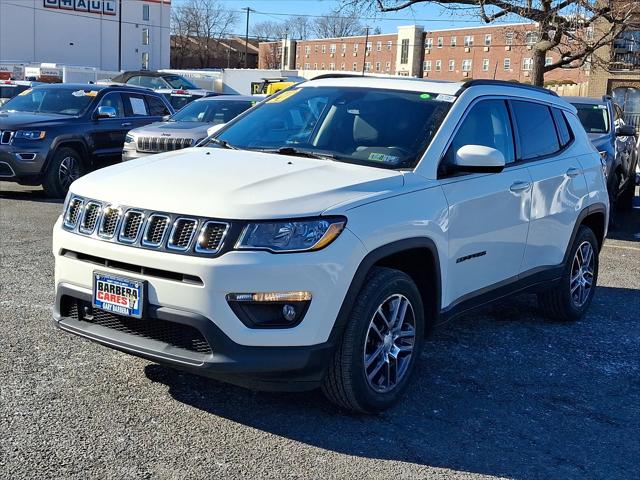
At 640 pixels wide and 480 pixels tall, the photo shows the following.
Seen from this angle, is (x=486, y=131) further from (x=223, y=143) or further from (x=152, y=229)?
(x=152, y=229)

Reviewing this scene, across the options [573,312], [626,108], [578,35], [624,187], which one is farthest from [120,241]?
[626,108]

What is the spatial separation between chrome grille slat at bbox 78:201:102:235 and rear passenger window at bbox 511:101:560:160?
2972mm

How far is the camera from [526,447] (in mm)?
4000

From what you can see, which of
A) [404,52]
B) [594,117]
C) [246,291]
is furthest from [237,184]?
[404,52]

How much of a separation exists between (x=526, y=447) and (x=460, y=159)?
5.34 feet

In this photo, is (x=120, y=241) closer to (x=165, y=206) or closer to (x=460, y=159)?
(x=165, y=206)

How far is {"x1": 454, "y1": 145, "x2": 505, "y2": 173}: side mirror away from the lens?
14.9 ft

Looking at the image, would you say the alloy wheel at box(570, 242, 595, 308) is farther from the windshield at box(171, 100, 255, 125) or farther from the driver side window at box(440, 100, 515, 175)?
the windshield at box(171, 100, 255, 125)

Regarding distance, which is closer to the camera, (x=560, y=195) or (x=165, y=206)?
(x=165, y=206)

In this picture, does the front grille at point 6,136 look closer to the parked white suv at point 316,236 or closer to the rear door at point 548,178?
the parked white suv at point 316,236

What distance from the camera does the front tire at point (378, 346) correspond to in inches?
156

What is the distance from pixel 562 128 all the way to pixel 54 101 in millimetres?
9076

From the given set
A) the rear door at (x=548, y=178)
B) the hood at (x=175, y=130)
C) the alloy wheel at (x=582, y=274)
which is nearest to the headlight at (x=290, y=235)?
the rear door at (x=548, y=178)

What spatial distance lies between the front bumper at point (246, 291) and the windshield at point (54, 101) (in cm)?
949
